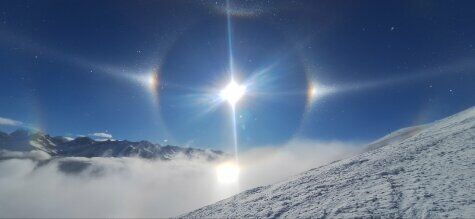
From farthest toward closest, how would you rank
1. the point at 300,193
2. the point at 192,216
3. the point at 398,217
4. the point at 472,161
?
1. the point at 192,216
2. the point at 300,193
3. the point at 472,161
4. the point at 398,217

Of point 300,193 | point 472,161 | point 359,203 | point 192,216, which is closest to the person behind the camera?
point 359,203

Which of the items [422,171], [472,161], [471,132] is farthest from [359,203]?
[471,132]

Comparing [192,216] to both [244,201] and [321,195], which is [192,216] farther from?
[321,195]

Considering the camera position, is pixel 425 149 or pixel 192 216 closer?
pixel 425 149

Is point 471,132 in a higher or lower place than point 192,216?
higher

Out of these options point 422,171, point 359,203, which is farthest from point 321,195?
point 422,171

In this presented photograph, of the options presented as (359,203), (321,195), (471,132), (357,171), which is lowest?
(359,203)

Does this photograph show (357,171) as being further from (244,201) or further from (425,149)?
(244,201)
